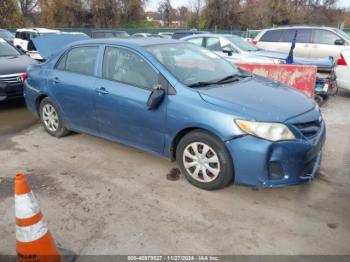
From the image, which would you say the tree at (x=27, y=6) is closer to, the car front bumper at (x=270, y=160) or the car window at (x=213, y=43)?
→ the car window at (x=213, y=43)

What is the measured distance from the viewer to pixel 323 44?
11.6m

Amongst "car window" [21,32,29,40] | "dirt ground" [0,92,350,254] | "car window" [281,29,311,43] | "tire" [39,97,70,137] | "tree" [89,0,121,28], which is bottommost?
"dirt ground" [0,92,350,254]

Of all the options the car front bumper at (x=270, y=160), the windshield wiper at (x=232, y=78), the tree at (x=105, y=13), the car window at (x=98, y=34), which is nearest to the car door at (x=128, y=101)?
the windshield wiper at (x=232, y=78)

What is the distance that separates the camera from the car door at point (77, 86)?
472 centimetres

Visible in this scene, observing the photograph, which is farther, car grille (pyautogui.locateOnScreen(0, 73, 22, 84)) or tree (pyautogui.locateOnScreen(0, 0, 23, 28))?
tree (pyautogui.locateOnScreen(0, 0, 23, 28))

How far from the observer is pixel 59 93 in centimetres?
512

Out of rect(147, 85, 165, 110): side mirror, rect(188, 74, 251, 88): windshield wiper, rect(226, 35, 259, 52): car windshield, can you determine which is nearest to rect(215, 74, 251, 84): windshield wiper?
rect(188, 74, 251, 88): windshield wiper

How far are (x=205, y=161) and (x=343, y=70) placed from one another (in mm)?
5935

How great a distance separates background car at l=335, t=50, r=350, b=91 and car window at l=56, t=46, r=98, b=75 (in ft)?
19.7

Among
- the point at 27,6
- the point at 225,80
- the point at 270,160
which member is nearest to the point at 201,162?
the point at 270,160

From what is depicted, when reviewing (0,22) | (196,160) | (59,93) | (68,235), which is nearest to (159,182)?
(196,160)

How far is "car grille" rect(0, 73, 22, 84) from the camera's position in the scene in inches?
272

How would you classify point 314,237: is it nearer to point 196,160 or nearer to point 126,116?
point 196,160

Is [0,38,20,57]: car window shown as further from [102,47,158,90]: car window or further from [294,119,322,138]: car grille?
[294,119,322,138]: car grille
